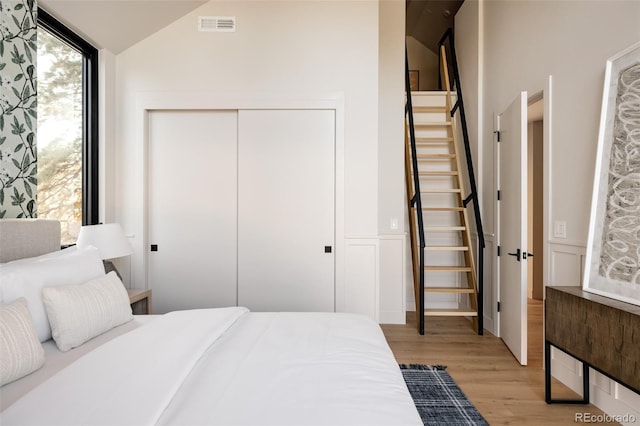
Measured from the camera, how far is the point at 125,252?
257 cm

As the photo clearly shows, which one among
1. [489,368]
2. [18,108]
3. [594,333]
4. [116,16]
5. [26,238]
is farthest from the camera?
[116,16]

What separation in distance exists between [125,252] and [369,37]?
8.75 feet

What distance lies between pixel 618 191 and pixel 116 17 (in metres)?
3.64

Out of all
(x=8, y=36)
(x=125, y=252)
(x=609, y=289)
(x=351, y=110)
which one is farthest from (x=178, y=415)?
(x=351, y=110)

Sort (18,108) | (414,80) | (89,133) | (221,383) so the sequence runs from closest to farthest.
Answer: (221,383)
(18,108)
(89,133)
(414,80)

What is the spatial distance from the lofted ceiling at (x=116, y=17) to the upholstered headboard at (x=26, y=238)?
153cm

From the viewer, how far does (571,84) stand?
95.5 inches

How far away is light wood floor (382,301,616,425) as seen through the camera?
2.11 meters

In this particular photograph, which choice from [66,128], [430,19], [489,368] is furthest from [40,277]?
[430,19]

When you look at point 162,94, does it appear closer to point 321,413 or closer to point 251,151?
point 251,151

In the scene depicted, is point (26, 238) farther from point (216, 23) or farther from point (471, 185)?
point (471, 185)

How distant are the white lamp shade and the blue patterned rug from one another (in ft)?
7.07

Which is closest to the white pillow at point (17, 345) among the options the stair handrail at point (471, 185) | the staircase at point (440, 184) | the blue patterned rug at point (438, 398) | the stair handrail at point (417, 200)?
the blue patterned rug at point (438, 398)

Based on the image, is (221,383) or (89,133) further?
(89,133)
